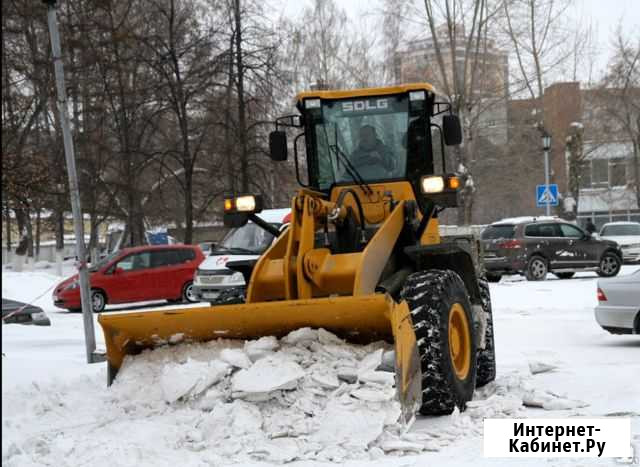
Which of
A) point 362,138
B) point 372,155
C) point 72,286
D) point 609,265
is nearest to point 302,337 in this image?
point 372,155

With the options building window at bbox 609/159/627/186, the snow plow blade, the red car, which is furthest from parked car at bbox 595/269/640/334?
building window at bbox 609/159/627/186

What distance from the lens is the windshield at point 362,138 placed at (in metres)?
8.66

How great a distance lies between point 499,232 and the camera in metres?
24.8

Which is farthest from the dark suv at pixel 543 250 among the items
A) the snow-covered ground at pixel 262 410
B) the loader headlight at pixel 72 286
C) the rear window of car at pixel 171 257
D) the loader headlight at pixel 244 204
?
the loader headlight at pixel 244 204

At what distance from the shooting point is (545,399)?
741cm

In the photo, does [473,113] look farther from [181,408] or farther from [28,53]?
[181,408]

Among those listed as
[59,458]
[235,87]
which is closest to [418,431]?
[59,458]

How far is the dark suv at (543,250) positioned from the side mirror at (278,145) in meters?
15.6

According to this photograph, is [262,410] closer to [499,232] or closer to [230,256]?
[230,256]

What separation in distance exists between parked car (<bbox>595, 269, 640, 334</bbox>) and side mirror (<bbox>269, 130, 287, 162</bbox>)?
5.30m

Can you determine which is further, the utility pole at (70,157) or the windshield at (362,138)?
the utility pole at (70,157)

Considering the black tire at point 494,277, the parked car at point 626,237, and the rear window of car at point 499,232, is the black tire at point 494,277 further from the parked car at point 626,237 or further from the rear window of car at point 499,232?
the parked car at point 626,237

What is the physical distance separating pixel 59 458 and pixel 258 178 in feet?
79.6

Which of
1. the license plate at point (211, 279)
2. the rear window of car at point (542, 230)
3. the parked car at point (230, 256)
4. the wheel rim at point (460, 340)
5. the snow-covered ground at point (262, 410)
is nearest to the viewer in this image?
the snow-covered ground at point (262, 410)
